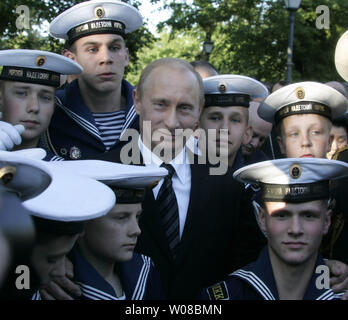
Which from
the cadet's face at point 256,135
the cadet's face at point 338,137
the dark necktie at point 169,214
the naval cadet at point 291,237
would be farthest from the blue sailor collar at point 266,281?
the cadet's face at point 338,137

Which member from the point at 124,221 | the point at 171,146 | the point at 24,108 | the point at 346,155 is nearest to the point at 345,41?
the point at 346,155

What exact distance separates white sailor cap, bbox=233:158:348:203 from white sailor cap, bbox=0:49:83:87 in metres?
1.33

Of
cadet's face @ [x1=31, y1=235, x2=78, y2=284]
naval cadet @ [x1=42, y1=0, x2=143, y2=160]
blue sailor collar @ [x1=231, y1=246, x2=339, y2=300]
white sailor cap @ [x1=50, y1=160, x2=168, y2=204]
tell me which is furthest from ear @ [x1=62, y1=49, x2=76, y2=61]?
cadet's face @ [x1=31, y1=235, x2=78, y2=284]

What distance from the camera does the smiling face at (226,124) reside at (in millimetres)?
3811

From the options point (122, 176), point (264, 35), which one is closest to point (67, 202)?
point (122, 176)

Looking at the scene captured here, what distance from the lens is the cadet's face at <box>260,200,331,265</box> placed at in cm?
275

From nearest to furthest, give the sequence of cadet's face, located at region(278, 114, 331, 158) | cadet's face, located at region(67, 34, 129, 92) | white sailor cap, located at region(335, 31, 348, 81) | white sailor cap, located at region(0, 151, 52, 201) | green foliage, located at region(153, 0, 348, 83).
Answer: white sailor cap, located at region(0, 151, 52, 201), white sailor cap, located at region(335, 31, 348, 81), cadet's face, located at region(278, 114, 331, 158), cadet's face, located at region(67, 34, 129, 92), green foliage, located at region(153, 0, 348, 83)

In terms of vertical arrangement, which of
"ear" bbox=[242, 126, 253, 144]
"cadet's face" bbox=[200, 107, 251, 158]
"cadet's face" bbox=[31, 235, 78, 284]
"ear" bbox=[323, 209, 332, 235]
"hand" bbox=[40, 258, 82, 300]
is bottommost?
"hand" bbox=[40, 258, 82, 300]

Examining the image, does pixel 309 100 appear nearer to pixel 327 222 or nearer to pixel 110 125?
pixel 327 222

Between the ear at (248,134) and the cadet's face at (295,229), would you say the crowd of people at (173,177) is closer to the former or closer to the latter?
the cadet's face at (295,229)

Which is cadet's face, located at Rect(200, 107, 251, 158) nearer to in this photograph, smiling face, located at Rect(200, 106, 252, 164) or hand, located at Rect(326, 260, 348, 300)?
smiling face, located at Rect(200, 106, 252, 164)

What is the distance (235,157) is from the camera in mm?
3998

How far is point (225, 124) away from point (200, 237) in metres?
1.07

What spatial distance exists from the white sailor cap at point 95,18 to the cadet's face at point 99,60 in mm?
60
